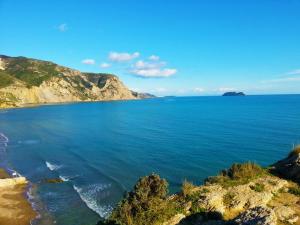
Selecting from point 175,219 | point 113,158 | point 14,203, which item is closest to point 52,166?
point 113,158

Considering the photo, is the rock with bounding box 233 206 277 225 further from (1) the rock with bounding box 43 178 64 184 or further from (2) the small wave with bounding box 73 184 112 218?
(1) the rock with bounding box 43 178 64 184

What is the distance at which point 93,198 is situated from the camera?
37.6 m

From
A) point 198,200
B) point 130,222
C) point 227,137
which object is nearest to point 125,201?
point 130,222

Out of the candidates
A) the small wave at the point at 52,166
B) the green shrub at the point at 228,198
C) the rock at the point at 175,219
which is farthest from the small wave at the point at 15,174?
the green shrub at the point at 228,198

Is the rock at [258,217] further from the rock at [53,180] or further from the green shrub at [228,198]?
the rock at [53,180]

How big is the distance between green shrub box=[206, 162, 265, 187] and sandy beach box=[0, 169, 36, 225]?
20.7 metres

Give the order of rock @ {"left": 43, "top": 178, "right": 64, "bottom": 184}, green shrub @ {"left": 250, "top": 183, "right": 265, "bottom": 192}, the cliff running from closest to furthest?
the cliff → green shrub @ {"left": 250, "top": 183, "right": 265, "bottom": 192} → rock @ {"left": 43, "top": 178, "right": 64, "bottom": 184}

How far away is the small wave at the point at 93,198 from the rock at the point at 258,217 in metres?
20.4

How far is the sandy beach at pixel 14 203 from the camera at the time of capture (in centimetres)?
3294

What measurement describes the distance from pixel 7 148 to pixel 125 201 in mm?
59427

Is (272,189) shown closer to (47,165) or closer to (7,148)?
(47,165)

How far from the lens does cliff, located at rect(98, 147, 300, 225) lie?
56.2 feet

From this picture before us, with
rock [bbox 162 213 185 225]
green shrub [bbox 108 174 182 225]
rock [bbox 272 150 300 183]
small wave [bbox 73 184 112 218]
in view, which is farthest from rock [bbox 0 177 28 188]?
rock [bbox 272 150 300 183]

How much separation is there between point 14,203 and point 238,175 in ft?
89.2
